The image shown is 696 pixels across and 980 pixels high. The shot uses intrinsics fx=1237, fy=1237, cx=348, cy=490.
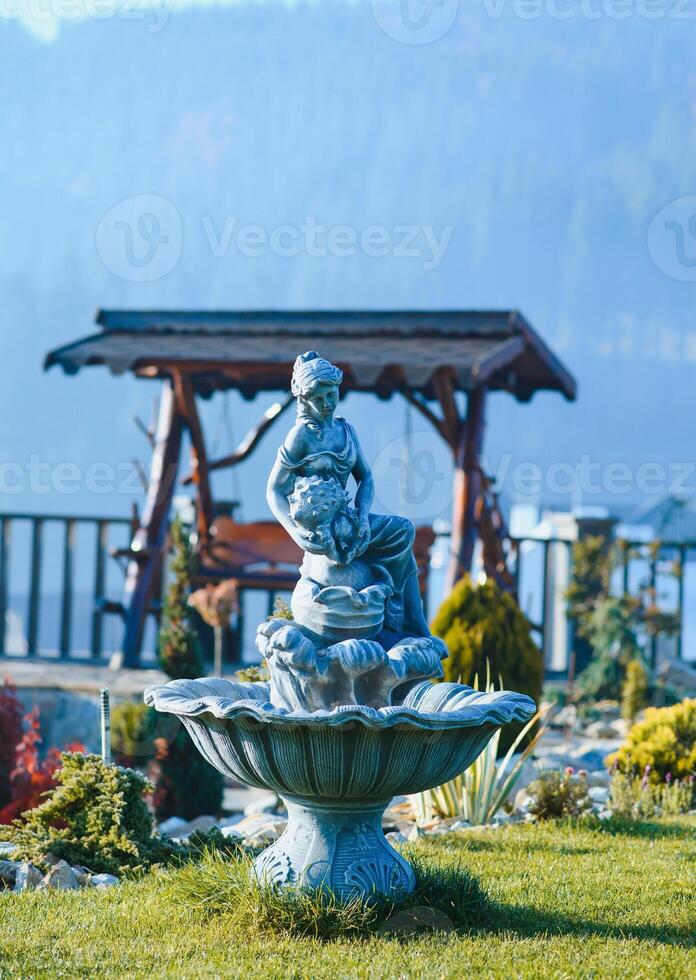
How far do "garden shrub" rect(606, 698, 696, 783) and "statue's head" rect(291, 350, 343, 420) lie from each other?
11.9 ft

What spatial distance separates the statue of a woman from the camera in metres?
4.21

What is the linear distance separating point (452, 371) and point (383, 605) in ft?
18.9

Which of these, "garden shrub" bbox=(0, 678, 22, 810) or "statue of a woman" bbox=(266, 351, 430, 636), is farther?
"garden shrub" bbox=(0, 678, 22, 810)

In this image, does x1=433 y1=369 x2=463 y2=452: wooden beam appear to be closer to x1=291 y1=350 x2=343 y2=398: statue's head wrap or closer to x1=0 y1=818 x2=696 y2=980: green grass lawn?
x1=0 y1=818 x2=696 y2=980: green grass lawn

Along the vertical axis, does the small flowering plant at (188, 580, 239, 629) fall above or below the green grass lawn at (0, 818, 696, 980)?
above

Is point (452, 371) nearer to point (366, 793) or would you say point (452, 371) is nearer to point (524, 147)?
point (366, 793)

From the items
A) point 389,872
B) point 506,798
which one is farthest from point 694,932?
point 506,798

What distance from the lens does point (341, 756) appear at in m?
3.86

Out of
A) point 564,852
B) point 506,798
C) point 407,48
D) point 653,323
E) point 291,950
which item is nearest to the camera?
point 291,950

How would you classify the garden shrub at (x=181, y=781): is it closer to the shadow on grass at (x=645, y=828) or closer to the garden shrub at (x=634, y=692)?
the shadow on grass at (x=645, y=828)

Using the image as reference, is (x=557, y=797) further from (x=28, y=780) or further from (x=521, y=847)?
(x=28, y=780)

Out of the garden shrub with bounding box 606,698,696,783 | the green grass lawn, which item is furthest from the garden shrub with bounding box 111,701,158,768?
the garden shrub with bounding box 606,698,696,783

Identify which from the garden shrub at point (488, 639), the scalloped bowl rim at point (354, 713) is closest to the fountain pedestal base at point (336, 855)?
the scalloped bowl rim at point (354, 713)

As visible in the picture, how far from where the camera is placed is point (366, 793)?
13.1 ft
